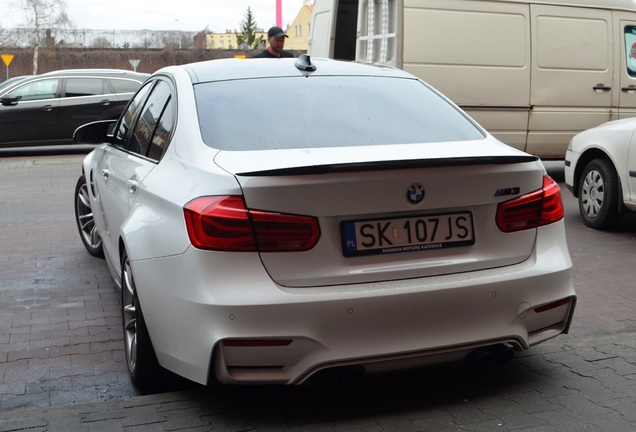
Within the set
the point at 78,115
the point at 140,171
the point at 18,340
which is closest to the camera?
the point at 140,171

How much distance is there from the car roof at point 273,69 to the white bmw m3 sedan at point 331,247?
33 cm

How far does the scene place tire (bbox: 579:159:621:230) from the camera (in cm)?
867

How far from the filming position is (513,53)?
466 inches

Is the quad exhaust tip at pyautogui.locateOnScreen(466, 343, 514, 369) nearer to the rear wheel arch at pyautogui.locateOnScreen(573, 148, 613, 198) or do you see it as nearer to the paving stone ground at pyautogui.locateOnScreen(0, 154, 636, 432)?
the paving stone ground at pyautogui.locateOnScreen(0, 154, 636, 432)

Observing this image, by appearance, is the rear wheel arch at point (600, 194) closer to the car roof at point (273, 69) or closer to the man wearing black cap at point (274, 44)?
the man wearing black cap at point (274, 44)

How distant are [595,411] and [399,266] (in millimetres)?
1054

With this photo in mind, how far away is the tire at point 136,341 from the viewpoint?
13.9 feet

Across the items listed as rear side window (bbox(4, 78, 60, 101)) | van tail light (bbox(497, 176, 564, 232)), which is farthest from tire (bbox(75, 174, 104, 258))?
rear side window (bbox(4, 78, 60, 101))

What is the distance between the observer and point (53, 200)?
445 inches

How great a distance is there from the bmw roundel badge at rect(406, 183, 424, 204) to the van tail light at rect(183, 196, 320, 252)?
0.40 m

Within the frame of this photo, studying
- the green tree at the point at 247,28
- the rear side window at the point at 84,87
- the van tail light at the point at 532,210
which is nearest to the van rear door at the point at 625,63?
the van tail light at the point at 532,210

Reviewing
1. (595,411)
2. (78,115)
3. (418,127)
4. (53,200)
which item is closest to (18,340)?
(418,127)

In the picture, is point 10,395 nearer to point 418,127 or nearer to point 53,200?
point 418,127

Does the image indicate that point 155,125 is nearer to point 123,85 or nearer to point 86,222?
point 86,222
